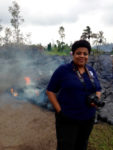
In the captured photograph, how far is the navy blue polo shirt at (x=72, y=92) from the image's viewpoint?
1730 millimetres

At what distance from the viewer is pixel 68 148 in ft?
6.33

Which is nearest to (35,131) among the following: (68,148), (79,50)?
(68,148)

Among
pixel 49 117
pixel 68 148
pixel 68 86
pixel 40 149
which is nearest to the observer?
pixel 68 86

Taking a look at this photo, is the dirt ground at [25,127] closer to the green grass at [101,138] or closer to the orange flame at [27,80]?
the green grass at [101,138]

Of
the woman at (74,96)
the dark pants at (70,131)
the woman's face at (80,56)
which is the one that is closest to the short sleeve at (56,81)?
the woman at (74,96)

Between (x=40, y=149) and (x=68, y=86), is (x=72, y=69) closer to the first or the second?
(x=68, y=86)

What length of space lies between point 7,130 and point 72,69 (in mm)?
3025

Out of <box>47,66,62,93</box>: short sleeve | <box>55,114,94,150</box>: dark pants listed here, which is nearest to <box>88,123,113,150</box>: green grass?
<box>55,114,94,150</box>: dark pants

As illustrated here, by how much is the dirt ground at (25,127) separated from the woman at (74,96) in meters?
1.52

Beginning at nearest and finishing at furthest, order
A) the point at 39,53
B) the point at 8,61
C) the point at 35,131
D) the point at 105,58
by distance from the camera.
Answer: the point at 35,131 < the point at 8,61 < the point at 105,58 < the point at 39,53

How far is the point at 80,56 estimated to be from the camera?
5.92 feet

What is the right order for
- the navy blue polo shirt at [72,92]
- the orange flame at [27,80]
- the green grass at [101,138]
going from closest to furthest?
the navy blue polo shirt at [72,92], the green grass at [101,138], the orange flame at [27,80]

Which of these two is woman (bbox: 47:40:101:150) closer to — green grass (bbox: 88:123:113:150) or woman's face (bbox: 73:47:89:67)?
woman's face (bbox: 73:47:89:67)

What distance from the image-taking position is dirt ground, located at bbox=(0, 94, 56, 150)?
3.23 metres
